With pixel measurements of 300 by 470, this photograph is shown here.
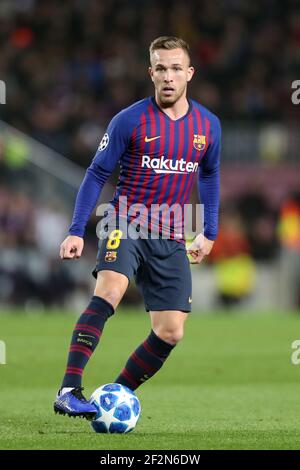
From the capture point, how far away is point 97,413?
635cm

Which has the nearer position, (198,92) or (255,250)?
(255,250)

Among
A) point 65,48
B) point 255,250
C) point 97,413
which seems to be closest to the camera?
point 97,413

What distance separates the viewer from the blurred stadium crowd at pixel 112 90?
60.3 ft

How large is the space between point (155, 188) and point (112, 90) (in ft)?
50.4

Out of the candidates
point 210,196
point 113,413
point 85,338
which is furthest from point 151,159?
point 113,413

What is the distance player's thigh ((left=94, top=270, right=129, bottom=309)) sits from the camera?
644 cm

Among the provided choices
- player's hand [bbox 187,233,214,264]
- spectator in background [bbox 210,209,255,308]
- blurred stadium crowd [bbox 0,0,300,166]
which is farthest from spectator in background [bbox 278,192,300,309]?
player's hand [bbox 187,233,214,264]

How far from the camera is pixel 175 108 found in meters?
6.88

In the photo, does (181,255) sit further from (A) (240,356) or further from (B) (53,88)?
(B) (53,88)

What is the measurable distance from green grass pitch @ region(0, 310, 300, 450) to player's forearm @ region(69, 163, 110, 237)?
111cm

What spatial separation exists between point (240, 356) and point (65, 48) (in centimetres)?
1295
